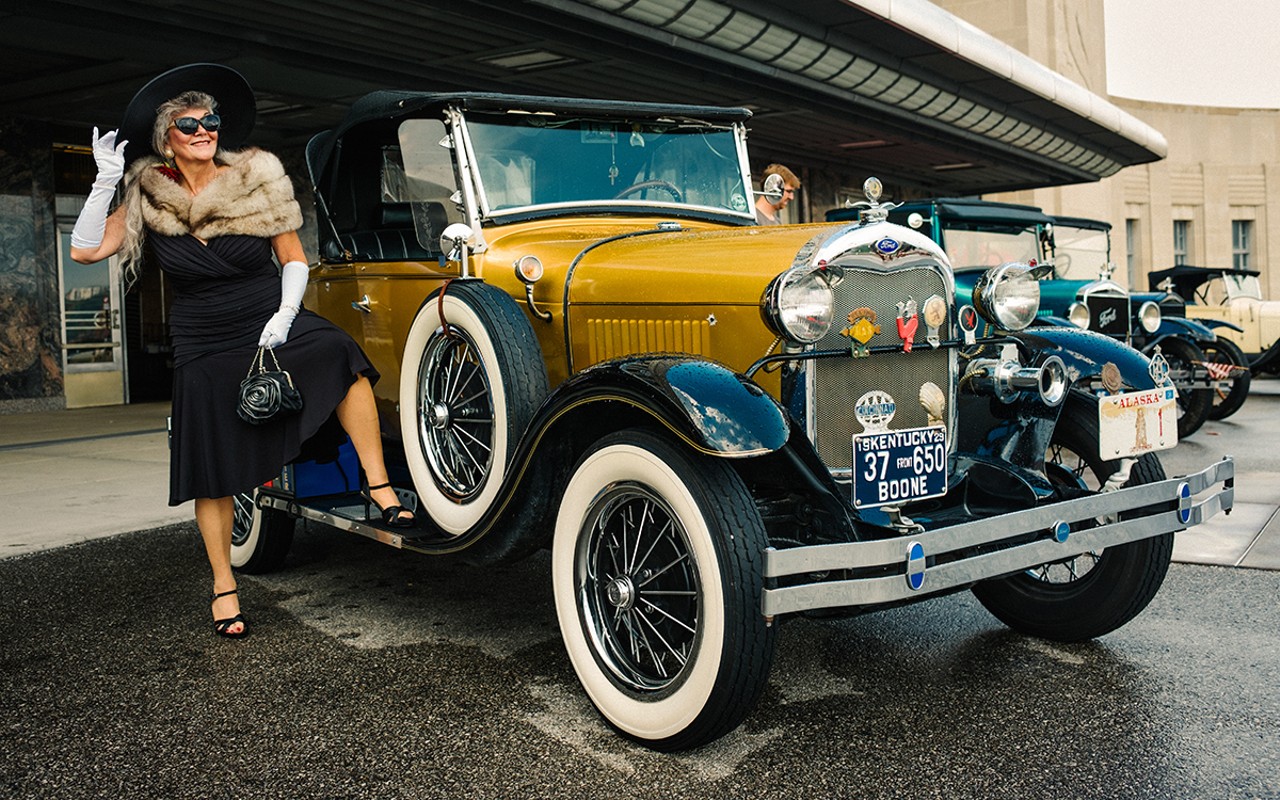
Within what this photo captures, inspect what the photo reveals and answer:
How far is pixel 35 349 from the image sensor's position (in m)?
12.3

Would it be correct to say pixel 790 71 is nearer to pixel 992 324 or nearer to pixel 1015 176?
pixel 992 324

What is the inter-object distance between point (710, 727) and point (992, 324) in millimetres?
1752

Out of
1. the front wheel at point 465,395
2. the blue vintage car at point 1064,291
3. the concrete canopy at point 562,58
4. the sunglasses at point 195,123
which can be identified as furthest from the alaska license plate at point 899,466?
the concrete canopy at point 562,58

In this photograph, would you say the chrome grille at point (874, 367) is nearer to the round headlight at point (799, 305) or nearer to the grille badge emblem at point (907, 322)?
the grille badge emblem at point (907, 322)

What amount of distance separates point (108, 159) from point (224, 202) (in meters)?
0.38

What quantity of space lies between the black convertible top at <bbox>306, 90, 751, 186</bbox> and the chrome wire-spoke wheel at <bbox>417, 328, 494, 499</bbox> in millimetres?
914

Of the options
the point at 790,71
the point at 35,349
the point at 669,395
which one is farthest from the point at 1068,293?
the point at 35,349

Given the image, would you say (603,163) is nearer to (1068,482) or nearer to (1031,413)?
(1031,413)

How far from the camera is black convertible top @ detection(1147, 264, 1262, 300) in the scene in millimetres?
13873

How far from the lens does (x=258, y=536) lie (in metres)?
4.80

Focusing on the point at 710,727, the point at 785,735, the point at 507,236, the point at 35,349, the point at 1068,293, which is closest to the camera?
the point at 710,727

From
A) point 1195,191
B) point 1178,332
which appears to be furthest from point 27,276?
point 1195,191

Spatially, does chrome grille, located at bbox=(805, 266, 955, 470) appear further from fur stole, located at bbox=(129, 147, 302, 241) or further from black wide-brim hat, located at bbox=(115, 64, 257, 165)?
black wide-brim hat, located at bbox=(115, 64, 257, 165)

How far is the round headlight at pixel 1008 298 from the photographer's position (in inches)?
142
